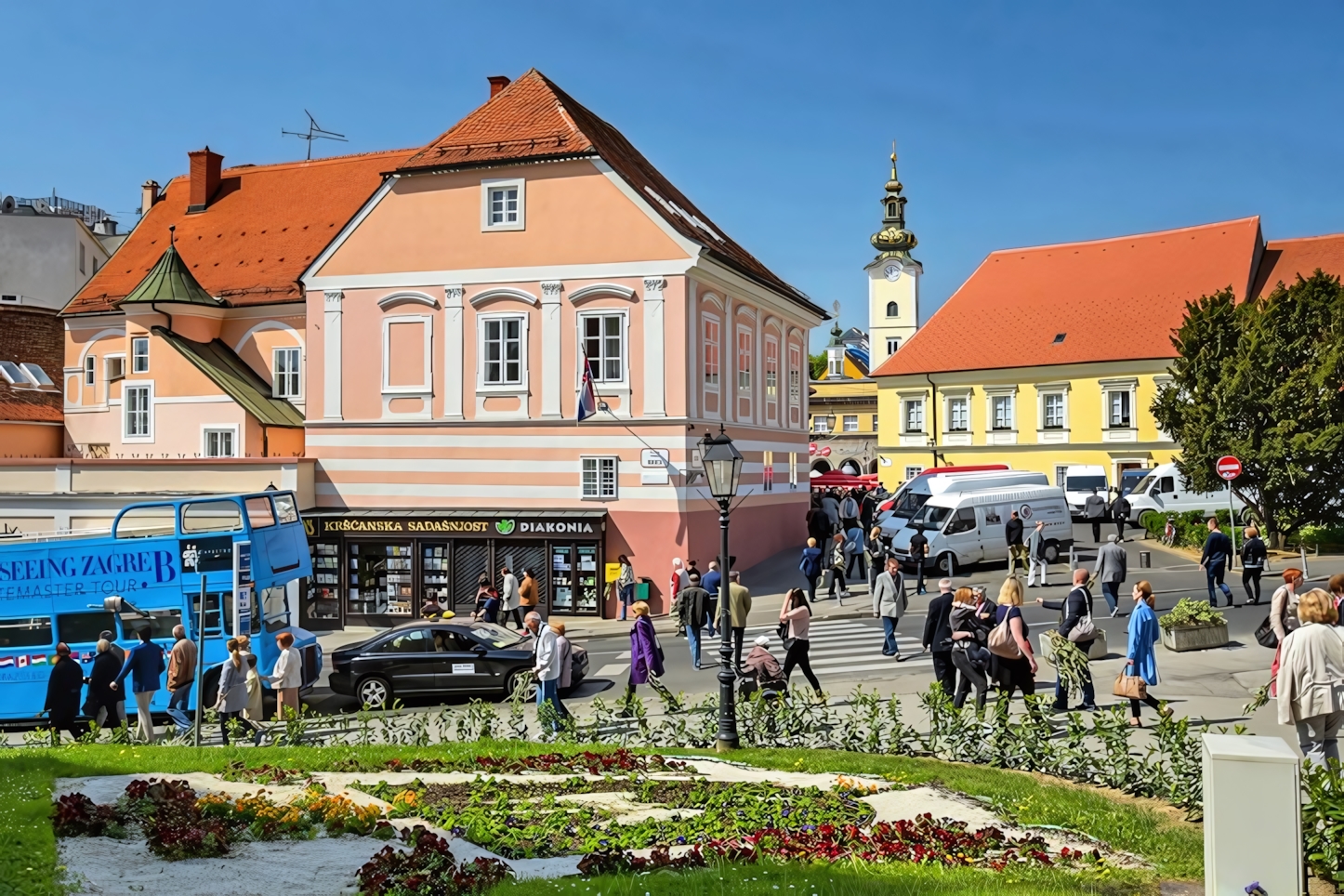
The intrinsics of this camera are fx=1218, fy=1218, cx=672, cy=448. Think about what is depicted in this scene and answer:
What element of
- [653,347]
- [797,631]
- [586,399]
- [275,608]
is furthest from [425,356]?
[797,631]

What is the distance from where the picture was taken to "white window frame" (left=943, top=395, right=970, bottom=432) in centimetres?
5831

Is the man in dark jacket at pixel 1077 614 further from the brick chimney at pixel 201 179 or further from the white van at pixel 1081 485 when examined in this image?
the brick chimney at pixel 201 179

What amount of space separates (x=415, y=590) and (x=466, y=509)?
2.41 metres

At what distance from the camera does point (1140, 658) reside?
1551 centimetres

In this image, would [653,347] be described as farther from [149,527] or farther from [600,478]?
[149,527]

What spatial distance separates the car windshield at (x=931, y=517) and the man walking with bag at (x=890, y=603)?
9.02 metres

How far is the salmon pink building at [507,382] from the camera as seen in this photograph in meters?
30.1

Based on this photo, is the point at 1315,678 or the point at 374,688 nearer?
the point at 1315,678

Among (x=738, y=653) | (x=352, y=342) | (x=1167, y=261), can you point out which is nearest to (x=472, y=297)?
(x=352, y=342)

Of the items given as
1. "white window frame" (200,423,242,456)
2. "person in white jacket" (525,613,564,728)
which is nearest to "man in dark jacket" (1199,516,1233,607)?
"person in white jacket" (525,613,564,728)

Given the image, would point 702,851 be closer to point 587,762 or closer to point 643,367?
point 587,762

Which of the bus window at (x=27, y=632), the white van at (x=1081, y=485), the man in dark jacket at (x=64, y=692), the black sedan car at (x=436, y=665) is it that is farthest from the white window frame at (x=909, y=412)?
the man in dark jacket at (x=64, y=692)

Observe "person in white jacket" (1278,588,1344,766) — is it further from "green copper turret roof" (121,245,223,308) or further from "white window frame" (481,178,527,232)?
"green copper turret roof" (121,245,223,308)

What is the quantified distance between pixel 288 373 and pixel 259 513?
1560 cm
